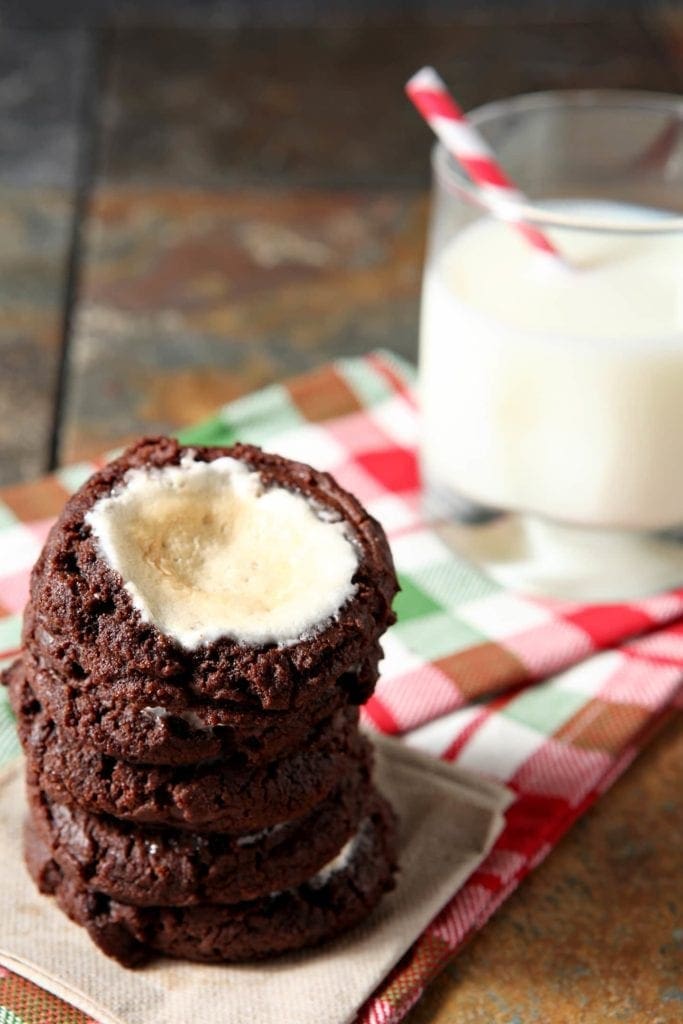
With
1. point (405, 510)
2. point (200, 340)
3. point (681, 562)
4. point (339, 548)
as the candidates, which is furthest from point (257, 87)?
point (339, 548)

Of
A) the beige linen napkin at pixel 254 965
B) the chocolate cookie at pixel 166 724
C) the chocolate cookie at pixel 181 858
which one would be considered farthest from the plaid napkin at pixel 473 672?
the chocolate cookie at pixel 166 724

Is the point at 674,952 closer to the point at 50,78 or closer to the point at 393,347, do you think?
the point at 393,347

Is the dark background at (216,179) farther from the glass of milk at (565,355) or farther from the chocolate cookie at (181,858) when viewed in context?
the chocolate cookie at (181,858)

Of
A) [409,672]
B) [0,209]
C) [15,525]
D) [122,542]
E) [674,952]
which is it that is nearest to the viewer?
[122,542]

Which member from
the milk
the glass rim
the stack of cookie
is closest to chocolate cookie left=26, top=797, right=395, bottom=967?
the stack of cookie

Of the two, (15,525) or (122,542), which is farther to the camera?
(15,525)

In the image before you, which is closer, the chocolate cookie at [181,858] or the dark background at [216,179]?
the chocolate cookie at [181,858]

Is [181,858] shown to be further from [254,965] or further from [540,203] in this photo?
[540,203]
